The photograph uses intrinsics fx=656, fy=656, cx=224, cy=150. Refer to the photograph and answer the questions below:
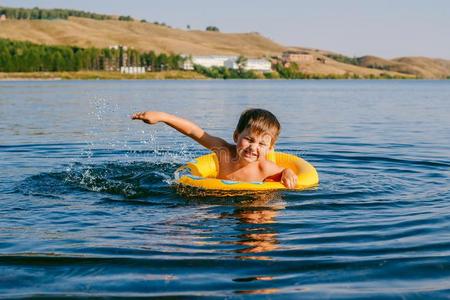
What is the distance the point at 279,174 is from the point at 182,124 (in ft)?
4.82

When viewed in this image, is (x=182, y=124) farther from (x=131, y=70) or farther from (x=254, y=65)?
(x=254, y=65)

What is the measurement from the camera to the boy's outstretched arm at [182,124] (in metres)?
7.17

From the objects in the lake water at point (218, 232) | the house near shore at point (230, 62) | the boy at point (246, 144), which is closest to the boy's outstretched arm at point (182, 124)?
the boy at point (246, 144)

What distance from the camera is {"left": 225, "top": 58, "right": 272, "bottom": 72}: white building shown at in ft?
577

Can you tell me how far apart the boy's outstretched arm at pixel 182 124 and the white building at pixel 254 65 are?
166180mm

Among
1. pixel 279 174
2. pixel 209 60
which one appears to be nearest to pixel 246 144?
pixel 279 174

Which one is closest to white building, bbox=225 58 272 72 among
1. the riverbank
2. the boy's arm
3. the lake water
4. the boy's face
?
the riverbank

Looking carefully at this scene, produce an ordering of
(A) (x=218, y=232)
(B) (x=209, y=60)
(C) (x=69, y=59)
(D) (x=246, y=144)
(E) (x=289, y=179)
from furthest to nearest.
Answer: (B) (x=209, y=60) → (C) (x=69, y=59) → (E) (x=289, y=179) → (D) (x=246, y=144) → (A) (x=218, y=232)

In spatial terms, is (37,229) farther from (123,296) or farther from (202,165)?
(202,165)

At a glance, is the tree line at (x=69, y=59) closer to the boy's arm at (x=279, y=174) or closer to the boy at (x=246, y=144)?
the boy at (x=246, y=144)

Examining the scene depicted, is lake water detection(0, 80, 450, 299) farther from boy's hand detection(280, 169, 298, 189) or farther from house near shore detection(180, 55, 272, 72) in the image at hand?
house near shore detection(180, 55, 272, 72)

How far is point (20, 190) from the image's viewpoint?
817 cm

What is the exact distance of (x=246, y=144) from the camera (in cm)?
736

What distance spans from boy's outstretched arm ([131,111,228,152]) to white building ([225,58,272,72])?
16618 centimetres
